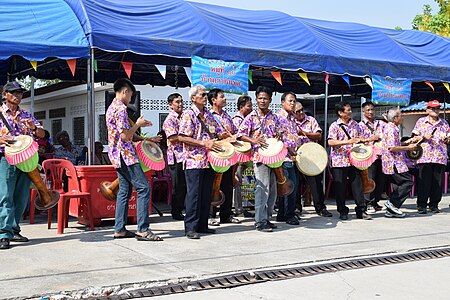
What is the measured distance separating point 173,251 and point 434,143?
5015 millimetres

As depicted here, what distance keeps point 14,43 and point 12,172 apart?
229 centimetres

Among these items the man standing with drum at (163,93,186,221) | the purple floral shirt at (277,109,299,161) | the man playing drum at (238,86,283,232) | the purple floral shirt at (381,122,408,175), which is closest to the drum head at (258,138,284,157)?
the man playing drum at (238,86,283,232)

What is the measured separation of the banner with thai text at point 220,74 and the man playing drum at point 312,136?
1107 millimetres

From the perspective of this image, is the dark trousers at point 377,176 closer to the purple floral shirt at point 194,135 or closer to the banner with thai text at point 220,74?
the banner with thai text at point 220,74

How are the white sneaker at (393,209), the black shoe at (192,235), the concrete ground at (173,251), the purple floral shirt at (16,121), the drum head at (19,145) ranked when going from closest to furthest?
1. the concrete ground at (173,251)
2. the drum head at (19,145)
3. the purple floral shirt at (16,121)
4. the black shoe at (192,235)
5. the white sneaker at (393,209)

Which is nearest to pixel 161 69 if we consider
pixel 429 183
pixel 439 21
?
pixel 429 183

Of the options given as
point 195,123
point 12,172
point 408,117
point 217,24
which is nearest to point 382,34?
point 217,24

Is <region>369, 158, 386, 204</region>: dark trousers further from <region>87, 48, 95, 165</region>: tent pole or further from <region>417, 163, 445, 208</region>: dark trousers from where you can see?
<region>87, 48, 95, 165</region>: tent pole

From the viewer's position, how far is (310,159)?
8250 mm

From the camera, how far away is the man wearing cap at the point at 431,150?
9.23 metres

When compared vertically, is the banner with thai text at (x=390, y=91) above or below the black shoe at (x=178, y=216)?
above

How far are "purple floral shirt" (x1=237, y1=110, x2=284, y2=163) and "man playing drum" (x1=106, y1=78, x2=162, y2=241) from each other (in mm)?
1319

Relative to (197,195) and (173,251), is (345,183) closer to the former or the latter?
(197,195)

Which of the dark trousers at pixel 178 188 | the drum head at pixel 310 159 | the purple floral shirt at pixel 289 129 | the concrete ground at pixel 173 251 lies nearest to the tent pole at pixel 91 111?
the concrete ground at pixel 173 251
